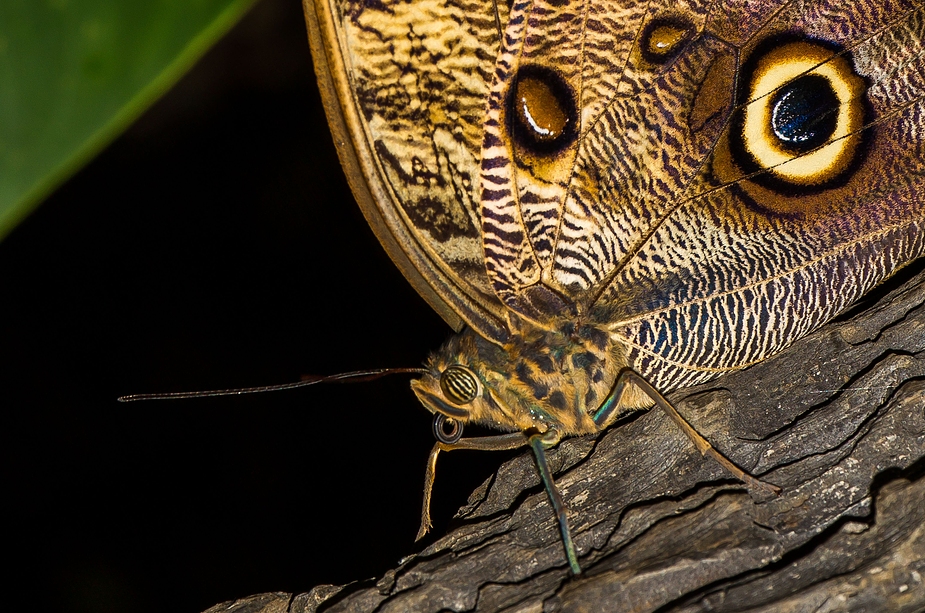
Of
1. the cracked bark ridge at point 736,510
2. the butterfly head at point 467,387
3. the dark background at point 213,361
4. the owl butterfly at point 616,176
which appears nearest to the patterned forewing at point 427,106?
the owl butterfly at point 616,176

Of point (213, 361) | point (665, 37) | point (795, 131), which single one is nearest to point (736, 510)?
point (795, 131)

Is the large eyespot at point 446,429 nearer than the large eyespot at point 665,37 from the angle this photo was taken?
No

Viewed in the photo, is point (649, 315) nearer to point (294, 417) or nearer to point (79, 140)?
point (79, 140)

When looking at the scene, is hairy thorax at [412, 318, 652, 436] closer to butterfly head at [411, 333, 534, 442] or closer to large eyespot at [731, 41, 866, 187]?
butterfly head at [411, 333, 534, 442]

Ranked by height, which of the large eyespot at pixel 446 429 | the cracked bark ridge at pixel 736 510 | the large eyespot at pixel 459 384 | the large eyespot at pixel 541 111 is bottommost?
the cracked bark ridge at pixel 736 510

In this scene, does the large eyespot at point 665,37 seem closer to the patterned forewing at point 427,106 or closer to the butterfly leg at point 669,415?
the patterned forewing at point 427,106

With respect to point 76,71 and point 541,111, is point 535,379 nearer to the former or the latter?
point 541,111
